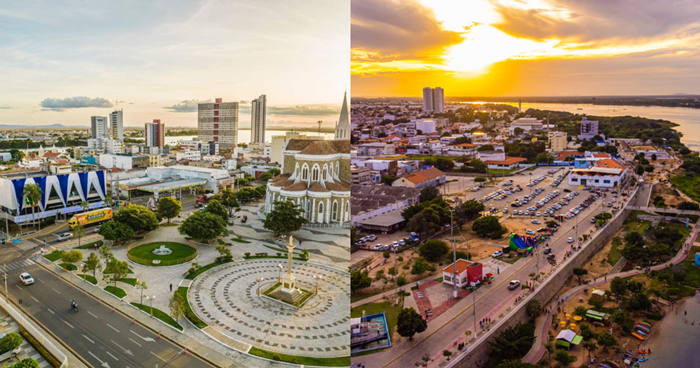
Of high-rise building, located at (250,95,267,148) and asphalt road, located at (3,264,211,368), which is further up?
high-rise building, located at (250,95,267,148)

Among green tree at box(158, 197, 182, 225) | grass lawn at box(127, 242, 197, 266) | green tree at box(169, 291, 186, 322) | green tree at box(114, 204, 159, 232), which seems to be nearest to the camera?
green tree at box(169, 291, 186, 322)

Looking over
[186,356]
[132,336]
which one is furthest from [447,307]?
[132,336]

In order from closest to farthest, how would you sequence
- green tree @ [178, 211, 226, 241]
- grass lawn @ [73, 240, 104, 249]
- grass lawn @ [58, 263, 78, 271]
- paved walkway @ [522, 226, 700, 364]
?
paved walkway @ [522, 226, 700, 364] < grass lawn @ [58, 263, 78, 271] < grass lawn @ [73, 240, 104, 249] < green tree @ [178, 211, 226, 241]

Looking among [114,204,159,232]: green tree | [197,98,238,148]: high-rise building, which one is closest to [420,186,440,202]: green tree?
[114,204,159,232]: green tree

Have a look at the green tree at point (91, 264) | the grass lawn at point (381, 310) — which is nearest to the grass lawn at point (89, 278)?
the green tree at point (91, 264)

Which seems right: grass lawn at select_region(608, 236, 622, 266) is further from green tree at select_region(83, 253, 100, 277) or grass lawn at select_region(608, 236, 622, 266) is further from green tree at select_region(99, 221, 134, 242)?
green tree at select_region(99, 221, 134, 242)
